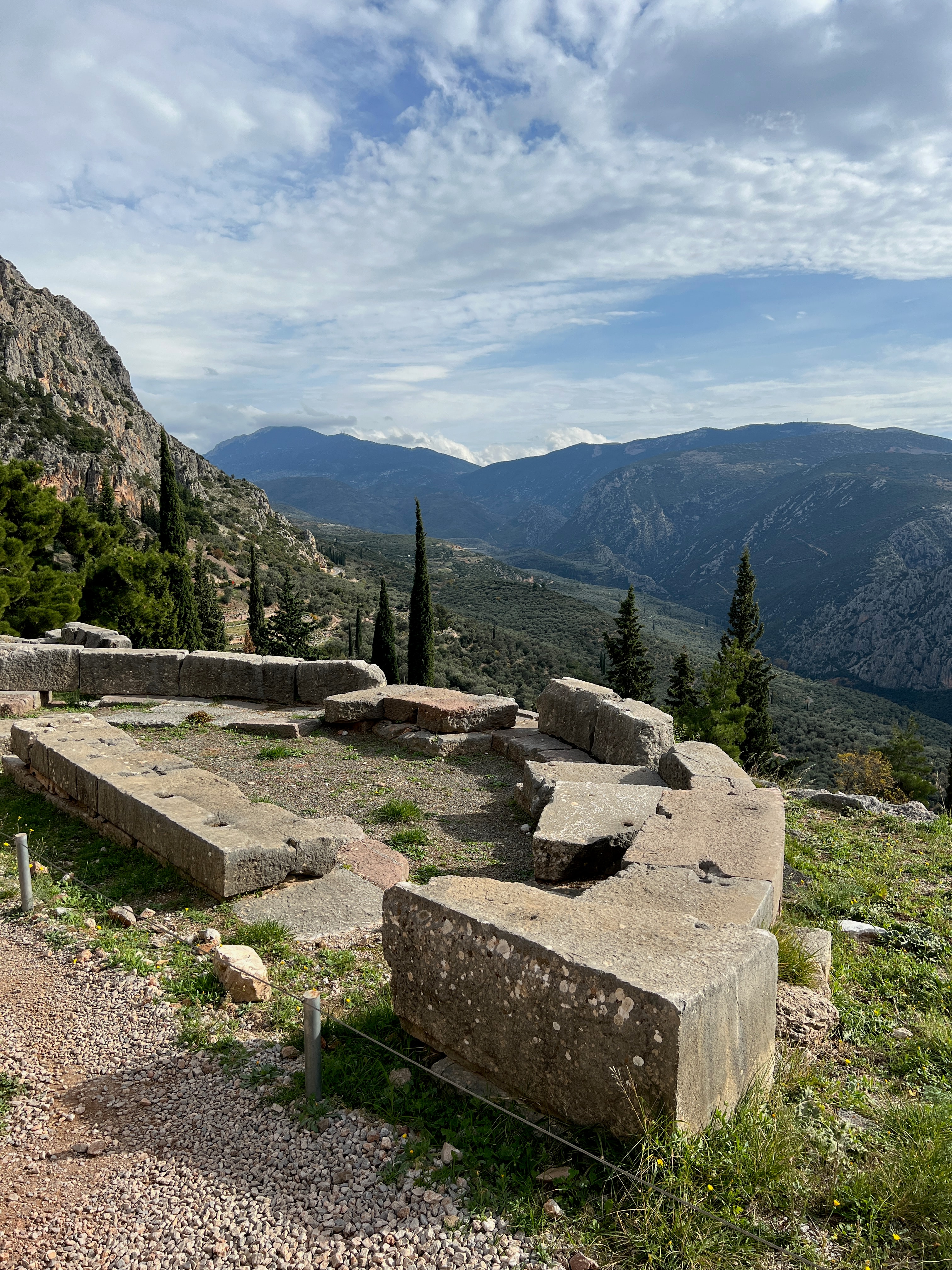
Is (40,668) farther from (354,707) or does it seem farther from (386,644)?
(386,644)

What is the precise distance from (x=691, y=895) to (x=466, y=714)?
6.89m

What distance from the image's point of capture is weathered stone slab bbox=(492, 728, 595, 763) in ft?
34.9

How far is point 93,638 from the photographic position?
1480 centimetres

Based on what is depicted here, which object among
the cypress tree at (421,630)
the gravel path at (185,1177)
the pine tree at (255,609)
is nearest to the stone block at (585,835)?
the gravel path at (185,1177)

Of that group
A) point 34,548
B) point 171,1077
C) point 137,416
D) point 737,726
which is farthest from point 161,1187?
point 137,416

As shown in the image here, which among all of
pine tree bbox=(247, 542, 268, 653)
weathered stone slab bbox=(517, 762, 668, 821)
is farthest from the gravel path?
pine tree bbox=(247, 542, 268, 653)

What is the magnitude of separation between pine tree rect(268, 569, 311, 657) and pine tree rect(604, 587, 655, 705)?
1741 centimetres

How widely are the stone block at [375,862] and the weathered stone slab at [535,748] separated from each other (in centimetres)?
288

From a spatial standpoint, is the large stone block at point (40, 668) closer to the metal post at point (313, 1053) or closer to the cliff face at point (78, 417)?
the metal post at point (313, 1053)

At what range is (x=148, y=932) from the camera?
5758 millimetres

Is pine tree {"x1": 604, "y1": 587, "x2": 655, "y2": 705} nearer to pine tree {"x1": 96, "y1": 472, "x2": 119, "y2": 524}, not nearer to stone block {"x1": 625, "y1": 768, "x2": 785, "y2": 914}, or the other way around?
pine tree {"x1": 96, "y1": 472, "x2": 119, "y2": 524}

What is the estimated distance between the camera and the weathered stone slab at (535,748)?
10.6 metres

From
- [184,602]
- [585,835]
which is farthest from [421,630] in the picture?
[585,835]

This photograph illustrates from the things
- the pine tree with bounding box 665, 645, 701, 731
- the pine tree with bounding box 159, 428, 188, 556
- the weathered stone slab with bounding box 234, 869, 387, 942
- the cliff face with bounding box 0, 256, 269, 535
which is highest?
the cliff face with bounding box 0, 256, 269, 535
